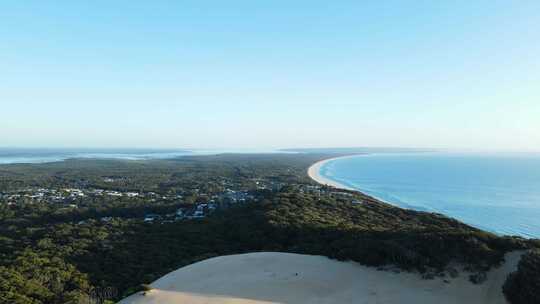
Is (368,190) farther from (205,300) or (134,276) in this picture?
(205,300)

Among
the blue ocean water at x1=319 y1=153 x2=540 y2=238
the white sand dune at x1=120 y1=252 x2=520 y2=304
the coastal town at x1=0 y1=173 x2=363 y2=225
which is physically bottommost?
the blue ocean water at x1=319 y1=153 x2=540 y2=238

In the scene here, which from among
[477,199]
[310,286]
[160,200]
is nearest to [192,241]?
[310,286]

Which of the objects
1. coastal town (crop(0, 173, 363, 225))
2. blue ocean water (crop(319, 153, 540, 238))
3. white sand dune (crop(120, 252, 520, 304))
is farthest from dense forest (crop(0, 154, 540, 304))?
blue ocean water (crop(319, 153, 540, 238))

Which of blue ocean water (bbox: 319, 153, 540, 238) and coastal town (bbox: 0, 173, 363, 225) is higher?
coastal town (bbox: 0, 173, 363, 225)

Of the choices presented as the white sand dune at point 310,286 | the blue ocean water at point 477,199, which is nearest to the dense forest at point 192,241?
the white sand dune at point 310,286

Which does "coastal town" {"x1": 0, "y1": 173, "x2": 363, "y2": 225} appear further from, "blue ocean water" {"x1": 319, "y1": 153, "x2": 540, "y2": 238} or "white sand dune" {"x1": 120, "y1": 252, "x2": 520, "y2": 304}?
"white sand dune" {"x1": 120, "y1": 252, "x2": 520, "y2": 304}

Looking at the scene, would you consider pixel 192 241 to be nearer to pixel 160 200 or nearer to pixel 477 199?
pixel 160 200

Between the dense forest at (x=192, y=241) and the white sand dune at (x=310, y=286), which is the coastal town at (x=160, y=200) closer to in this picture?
the dense forest at (x=192, y=241)

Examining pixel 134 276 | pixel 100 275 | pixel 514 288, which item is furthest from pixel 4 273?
pixel 514 288
